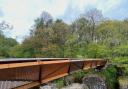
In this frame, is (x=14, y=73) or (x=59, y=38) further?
(x=59, y=38)

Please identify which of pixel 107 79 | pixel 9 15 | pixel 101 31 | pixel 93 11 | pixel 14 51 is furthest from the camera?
pixel 9 15

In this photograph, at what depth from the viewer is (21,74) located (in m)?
3.27

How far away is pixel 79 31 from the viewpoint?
2794cm

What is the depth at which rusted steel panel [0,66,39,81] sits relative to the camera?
113 inches

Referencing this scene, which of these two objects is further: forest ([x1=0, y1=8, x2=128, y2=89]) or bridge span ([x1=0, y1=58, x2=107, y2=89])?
forest ([x1=0, y1=8, x2=128, y2=89])

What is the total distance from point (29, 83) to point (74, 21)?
83.7 ft

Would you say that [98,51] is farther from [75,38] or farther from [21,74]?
[21,74]

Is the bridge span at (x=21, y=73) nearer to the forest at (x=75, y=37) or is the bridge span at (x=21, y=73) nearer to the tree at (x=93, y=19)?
the forest at (x=75, y=37)

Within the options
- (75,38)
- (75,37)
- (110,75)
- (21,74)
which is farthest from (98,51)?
(21,74)

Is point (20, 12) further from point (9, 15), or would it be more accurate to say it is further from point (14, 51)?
point (14, 51)

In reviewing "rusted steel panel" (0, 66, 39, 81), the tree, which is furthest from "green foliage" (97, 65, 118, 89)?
the tree

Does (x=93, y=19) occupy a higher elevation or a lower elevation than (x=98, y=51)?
higher

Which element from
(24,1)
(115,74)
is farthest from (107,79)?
(24,1)

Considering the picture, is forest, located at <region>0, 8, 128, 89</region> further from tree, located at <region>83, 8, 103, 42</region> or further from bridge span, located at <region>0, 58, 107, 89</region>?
bridge span, located at <region>0, 58, 107, 89</region>
